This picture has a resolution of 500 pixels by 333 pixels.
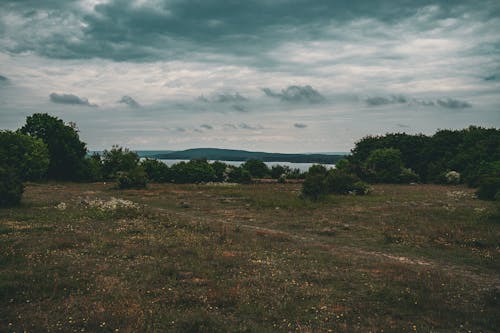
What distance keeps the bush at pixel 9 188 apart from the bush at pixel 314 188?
105ft

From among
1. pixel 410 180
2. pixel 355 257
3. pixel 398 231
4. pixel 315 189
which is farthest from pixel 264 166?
pixel 355 257

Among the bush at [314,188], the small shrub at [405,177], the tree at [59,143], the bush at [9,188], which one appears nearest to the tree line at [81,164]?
the tree at [59,143]

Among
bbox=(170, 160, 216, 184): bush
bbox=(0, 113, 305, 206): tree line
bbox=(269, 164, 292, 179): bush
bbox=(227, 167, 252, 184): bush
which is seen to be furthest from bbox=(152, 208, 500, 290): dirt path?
bbox=(269, 164, 292, 179): bush

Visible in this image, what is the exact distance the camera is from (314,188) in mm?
44156

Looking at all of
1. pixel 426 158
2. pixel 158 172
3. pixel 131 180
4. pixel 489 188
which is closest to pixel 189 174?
pixel 158 172

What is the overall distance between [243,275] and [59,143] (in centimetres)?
6761

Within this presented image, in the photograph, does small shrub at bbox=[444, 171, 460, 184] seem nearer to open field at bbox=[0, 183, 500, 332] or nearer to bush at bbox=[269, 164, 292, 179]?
bush at bbox=[269, 164, 292, 179]

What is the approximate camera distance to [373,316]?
36.3 ft

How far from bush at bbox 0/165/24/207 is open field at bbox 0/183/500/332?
444 centimetres

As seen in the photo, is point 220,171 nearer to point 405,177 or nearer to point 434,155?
point 405,177

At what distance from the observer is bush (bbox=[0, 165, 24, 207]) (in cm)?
3164

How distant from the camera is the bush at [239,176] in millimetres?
77750

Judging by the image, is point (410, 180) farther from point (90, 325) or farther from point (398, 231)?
point (90, 325)

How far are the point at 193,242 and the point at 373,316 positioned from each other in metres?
11.9
